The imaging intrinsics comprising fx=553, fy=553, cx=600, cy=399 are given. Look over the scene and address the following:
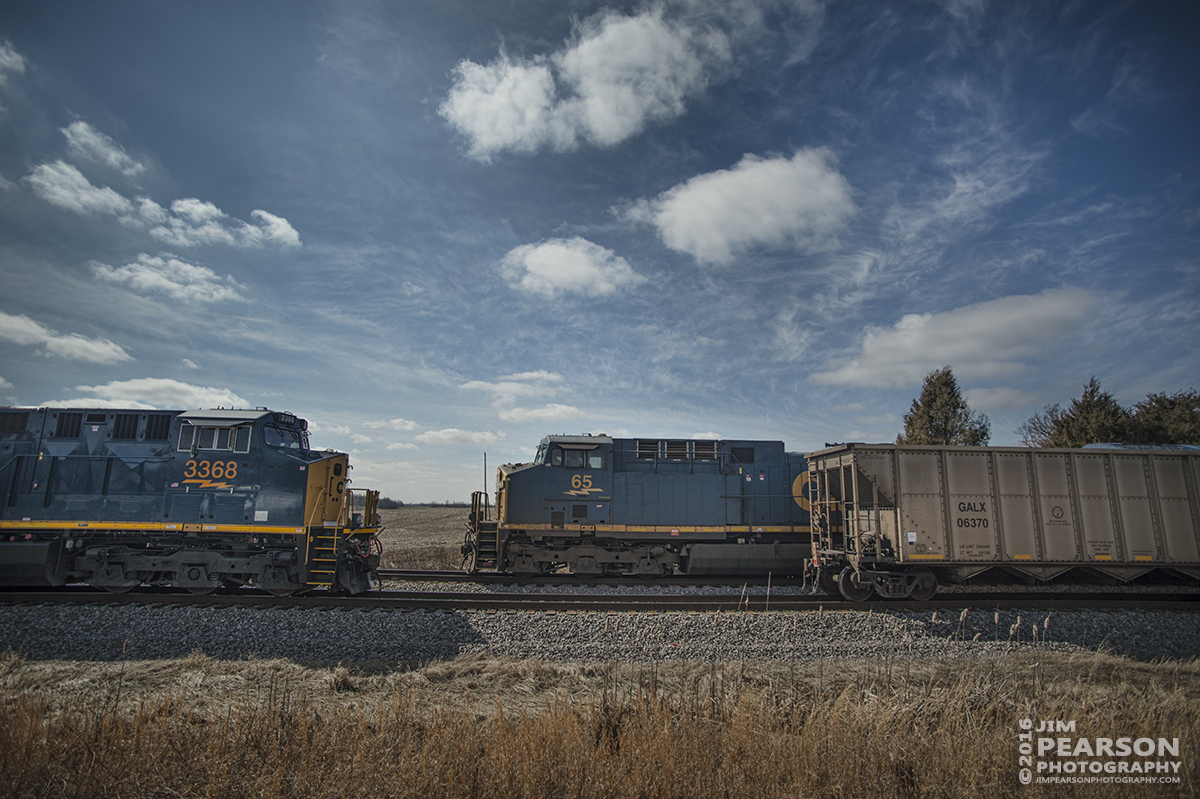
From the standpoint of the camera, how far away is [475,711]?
20.1 feet

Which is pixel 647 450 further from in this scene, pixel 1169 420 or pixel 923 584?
pixel 1169 420

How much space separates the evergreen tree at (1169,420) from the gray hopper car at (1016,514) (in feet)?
74.6

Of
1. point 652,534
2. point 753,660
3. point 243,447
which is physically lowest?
point 753,660

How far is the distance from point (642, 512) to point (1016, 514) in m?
8.85

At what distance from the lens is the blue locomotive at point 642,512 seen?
626 inches

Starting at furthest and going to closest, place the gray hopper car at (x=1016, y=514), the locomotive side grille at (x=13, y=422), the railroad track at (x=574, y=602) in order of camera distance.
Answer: the locomotive side grille at (x=13, y=422)
the gray hopper car at (x=1016, y=514)
the railroad track at (x=574, y=602)

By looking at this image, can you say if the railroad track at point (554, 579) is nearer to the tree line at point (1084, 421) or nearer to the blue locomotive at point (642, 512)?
the blue locomotive at point (642, 512)

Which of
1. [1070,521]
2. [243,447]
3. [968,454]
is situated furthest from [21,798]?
→ [1070,521]

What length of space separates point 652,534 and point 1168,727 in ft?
37.4

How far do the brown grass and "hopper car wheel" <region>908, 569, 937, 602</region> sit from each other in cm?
500

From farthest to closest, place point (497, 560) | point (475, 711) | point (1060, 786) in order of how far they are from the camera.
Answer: point (497, 560) → point (475, 711) → point (1060, 786)

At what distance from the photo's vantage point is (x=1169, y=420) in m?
29.1

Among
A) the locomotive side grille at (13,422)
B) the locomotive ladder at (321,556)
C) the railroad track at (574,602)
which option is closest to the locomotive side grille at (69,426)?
the locomotive side grille at (13,422)

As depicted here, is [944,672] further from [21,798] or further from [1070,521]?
[21,798]
